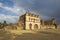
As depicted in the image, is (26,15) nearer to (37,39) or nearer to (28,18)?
(28,18)

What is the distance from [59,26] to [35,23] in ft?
28.8

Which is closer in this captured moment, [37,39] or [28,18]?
[37,39]

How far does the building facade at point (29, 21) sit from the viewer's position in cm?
→ 4548

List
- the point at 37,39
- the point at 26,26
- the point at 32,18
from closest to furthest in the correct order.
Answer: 1. the point at 37,39
2. the point at 26,26
3. the point at 32,18

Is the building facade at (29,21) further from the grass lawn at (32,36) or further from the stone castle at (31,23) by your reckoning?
the grass lawn at (32,36)

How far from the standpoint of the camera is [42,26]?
47.7 meters

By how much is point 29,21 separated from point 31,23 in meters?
1.08

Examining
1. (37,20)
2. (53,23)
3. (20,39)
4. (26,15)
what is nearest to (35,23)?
(37,20)

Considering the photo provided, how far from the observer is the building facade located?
4548cm

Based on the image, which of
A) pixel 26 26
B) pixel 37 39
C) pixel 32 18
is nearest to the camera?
Answer: pixel 37 39

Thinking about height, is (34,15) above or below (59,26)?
above

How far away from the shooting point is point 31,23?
46.6m

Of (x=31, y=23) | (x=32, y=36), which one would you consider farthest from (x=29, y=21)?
(x=32, y=36)

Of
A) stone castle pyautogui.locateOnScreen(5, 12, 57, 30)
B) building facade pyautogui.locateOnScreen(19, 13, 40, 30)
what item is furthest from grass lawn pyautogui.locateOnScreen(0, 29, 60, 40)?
building facade pyautogui.locateOnScreen(19, 13, 40, 30)
